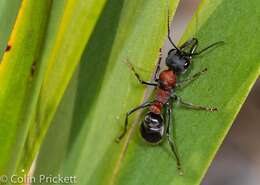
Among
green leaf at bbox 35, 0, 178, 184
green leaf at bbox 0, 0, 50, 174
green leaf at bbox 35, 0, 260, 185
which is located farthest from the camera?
green leaf at bbox 35, 0, 178, 184

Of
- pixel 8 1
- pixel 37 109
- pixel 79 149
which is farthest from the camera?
pixel 79 149

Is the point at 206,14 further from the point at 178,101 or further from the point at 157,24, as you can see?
the point at 178,101

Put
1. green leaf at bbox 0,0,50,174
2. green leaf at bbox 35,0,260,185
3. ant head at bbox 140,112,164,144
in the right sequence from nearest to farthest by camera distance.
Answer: green leaf at bbox 0,0,50,174, green leaf at bbox 35,0,260,185, ant head at bbox 140,112,164,144

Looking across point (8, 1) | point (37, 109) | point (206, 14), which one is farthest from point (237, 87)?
point (8, 1)

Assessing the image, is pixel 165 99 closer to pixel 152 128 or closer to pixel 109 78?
pixel 152 128

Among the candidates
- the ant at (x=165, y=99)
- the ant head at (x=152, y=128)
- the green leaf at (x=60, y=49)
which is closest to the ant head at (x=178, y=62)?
the ant at (x=165, y=99)

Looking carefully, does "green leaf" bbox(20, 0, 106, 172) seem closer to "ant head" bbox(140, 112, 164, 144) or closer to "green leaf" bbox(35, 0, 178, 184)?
"green leaf" bbox(35, 0, 178, 184)

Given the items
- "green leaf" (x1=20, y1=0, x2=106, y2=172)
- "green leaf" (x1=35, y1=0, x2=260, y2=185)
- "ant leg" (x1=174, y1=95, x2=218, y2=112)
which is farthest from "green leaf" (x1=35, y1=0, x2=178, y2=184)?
"green leaf" (x1=20, y1=0, x2=106, y2=172)
